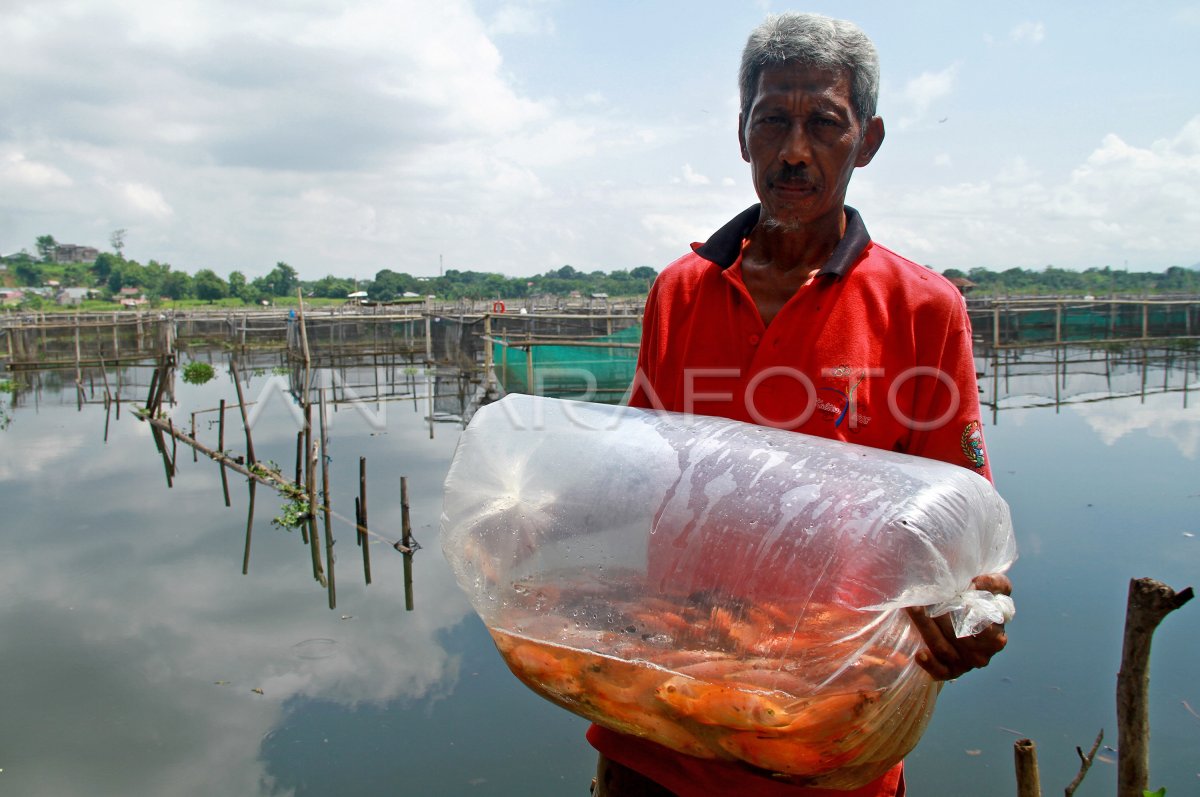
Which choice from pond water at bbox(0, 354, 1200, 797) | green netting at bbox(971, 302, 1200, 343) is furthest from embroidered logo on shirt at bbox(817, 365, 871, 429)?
green netting at bbox(971, 302, 1200, 343)

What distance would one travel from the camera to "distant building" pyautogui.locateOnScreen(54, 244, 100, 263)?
339ft

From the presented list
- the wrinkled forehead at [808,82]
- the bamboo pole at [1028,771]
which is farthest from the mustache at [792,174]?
the bamboo pole at [1028,771]

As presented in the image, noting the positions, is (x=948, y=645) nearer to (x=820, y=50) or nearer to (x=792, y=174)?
(x=792, y=174)

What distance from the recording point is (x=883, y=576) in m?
1.00

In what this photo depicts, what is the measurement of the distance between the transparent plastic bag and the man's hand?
2cm

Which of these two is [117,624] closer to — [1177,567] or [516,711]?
[516,711]

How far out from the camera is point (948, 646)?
104cm

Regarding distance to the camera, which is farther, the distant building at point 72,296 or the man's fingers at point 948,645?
the distant building at point 72,296

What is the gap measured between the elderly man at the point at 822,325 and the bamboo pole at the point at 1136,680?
0.72 m

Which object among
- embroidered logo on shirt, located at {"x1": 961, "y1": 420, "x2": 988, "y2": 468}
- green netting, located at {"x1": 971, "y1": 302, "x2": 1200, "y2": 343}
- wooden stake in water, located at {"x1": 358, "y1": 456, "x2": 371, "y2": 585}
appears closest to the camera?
embroidered logo on shirt, located at {"x1": 961, "y1": 420, "x2": 988, "y2": 468}

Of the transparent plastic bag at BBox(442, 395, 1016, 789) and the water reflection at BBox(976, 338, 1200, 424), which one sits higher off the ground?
the transparent plastic bag at BBox(442, 395, 1016, 789)

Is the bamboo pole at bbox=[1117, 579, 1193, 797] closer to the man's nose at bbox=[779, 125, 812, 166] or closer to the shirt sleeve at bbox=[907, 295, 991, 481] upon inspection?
the shirt sleeve at bbox=[907, 295, 991, 481]

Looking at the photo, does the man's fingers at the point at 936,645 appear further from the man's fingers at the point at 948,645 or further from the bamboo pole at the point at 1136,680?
the bamboo pole at the point at 1136,680

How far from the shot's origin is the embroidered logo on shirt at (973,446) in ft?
4.15
